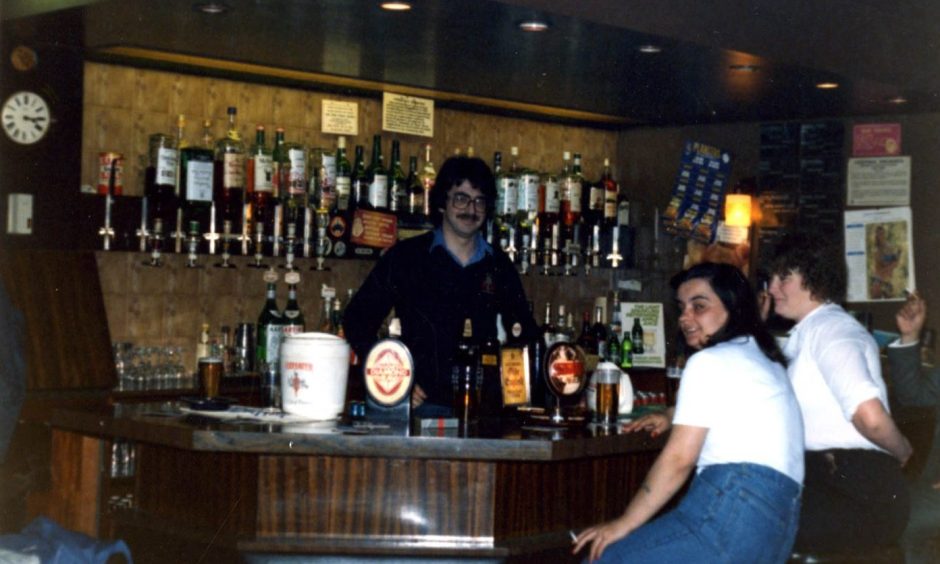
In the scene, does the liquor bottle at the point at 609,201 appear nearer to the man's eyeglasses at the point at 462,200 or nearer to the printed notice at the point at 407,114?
the printed notice at the point at 407,114

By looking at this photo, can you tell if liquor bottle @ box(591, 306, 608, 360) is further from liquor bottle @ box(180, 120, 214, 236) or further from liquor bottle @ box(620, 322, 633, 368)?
liquor bottle @ box(180, 120, 214, 236)

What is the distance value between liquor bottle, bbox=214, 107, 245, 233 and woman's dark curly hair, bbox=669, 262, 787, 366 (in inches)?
117

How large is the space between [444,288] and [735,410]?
5.55ft

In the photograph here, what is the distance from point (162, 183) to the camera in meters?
5.55

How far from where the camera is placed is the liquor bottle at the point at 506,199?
668cm

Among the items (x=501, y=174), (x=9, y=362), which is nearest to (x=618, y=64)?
(x=501, y=174)

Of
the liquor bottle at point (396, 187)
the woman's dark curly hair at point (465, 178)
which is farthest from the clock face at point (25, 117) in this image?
the woman's dark curly hair at point (465, 178)

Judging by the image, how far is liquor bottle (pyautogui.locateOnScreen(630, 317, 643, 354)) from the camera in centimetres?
727

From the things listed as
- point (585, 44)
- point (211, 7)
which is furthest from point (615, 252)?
point (211, 7)

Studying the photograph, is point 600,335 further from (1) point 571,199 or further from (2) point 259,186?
(2) point 259,186

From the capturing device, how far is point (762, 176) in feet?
23.7

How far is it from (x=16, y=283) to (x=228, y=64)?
54.3 inches

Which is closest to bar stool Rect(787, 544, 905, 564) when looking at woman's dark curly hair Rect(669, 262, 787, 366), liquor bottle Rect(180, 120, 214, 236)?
woman's dark curly hair Rect(669, 262, 787, 366)

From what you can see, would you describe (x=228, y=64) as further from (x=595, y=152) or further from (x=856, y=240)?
(x=856, y=240)
